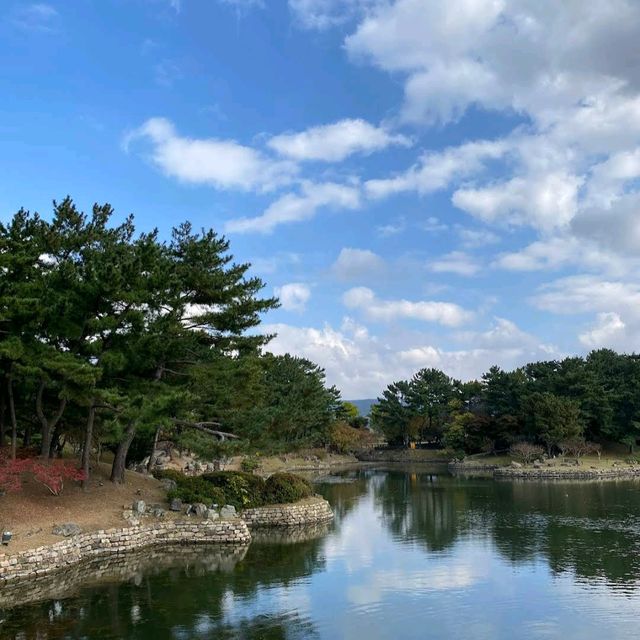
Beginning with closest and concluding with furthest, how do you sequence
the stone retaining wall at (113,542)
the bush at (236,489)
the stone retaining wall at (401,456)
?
1. the stone retaining wall at (113,542)
2. the bush at (236,489)
3. the stone retaining wall at (401,456)

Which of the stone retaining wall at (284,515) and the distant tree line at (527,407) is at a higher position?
the distant tree line at (527,407)

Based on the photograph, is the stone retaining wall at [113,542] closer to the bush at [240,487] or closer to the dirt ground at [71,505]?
the dirt ground at [71,505]

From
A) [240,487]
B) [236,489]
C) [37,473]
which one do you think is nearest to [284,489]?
[240,487]

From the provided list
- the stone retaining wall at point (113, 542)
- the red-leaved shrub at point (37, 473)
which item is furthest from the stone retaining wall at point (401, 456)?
the red-leaved shrub at point (37, 473)

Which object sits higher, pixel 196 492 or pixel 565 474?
pixel 196 492

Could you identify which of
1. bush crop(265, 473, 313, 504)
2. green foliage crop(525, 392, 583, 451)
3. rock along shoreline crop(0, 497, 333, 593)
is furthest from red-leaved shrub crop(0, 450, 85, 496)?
green foliage crop(525, 392, 583, 451)

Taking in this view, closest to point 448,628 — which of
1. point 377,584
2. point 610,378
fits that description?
point 377,584

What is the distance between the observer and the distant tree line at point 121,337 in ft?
62.1

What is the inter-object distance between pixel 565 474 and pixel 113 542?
1512 inches

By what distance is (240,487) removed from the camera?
961 inches

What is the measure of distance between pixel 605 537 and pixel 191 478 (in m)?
16.0

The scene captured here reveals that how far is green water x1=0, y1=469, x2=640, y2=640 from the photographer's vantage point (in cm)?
1221

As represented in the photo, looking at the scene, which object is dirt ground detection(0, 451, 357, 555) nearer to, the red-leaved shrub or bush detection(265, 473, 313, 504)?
the red-leaved shrub

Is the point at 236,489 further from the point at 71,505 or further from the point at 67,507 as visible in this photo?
the point at 67,507
